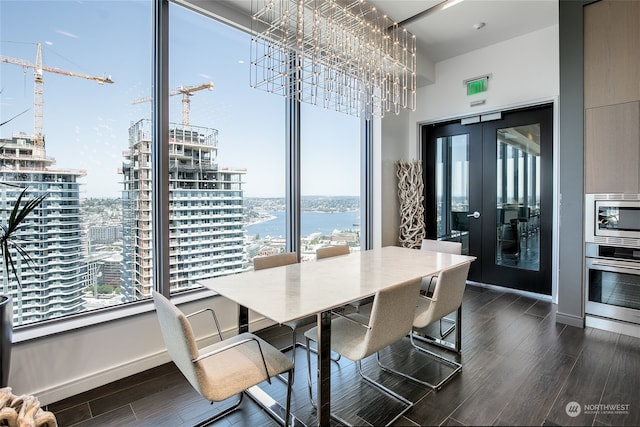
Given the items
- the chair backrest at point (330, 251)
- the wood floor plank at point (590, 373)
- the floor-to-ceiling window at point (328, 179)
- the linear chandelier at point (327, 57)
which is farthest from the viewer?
the floor-to-ceiling window at point (328, 179)

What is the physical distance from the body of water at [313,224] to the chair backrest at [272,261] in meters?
Result: 0.77

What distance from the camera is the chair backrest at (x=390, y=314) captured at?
1683 millimetres

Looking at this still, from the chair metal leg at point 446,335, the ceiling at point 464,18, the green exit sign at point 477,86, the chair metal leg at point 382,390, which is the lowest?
the chair metal leg at point 382,390

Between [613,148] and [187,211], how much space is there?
157 inches

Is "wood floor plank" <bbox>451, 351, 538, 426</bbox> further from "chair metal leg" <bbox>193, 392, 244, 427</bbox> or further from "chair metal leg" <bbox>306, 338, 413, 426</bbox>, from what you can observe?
"chair metal leg" <bbox>193, 392, 244, 427</bbox>

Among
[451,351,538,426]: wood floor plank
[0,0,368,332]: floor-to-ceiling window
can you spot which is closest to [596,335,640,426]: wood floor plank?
[451,351,538,426]: wood floor plank

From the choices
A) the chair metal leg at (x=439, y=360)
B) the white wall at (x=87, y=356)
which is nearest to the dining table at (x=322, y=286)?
the chair metal leg at (x=439, y=360)

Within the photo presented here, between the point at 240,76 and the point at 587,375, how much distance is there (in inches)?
154

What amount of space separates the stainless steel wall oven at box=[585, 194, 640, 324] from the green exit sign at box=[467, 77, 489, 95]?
208cm

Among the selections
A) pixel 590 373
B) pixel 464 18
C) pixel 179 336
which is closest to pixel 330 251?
pixel 179 336

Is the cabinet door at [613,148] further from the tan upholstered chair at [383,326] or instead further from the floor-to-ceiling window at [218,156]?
the floor-to-ceiling window at [218,156]

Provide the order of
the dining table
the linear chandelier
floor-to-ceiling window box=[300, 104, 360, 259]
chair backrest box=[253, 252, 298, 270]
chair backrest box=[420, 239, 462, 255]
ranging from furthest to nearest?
floor-to-ceiling window box=[300, 104, 360, 259]
chair backrest box=[420, 239, 462, 255]
chair backrest box=[253, 252, 298, 270]
the linear chandelier
the dining table

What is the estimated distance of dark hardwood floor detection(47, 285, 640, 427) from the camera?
191cm

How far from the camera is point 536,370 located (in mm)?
2359
